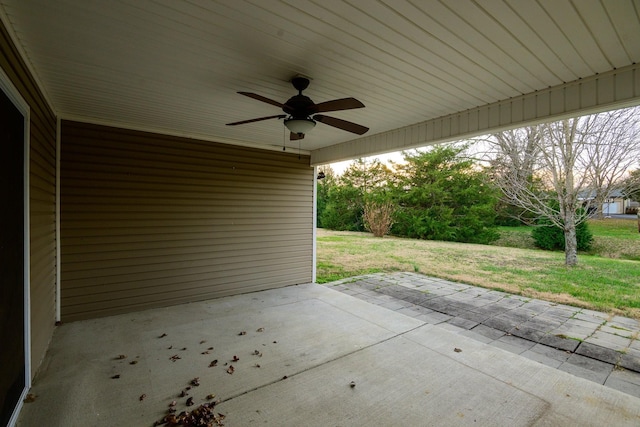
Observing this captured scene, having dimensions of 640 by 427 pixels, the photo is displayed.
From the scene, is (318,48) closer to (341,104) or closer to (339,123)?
(341,104)

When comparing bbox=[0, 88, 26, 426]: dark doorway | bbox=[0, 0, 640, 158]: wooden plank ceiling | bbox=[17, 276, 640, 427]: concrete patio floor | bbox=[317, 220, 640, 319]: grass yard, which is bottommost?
bbox=[17, 276, 640, 427]: concrete patio floor

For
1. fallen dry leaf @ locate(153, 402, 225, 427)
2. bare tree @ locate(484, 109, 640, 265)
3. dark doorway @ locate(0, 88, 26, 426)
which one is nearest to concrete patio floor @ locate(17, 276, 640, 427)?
fallen dry leaf @ locate(153, 402, 225, 427)

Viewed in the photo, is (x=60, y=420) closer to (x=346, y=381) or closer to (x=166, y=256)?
(x=346, y=381)

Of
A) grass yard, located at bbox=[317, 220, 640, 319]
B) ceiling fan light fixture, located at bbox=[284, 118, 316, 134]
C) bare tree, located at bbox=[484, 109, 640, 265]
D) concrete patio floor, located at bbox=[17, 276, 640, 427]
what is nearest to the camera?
concrete patio floor, located at bbox=[17, 276, 640, 427]

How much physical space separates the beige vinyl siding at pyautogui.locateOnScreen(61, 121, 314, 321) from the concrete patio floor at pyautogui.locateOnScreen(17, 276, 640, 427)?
581 mm

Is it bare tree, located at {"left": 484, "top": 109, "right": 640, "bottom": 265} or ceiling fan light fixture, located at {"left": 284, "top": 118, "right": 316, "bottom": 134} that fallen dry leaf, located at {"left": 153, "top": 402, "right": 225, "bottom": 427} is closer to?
ceiling fan light fixture, located at {"left": 284, "top": 118, "right": 316, "bottom": 134}

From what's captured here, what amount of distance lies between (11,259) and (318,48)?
8.22 feet

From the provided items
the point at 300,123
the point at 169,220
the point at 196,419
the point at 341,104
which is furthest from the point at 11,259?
the point at 341,104

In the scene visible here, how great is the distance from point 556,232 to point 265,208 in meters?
9.51

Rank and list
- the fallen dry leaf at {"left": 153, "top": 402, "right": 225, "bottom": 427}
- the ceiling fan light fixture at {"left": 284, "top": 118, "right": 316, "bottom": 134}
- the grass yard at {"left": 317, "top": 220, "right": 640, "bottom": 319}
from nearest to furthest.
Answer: the fallen dry leaf at {"left": 153, "top": 402, "right": 225, "bottom": 427}
the ceiling fan light fixture at {"left": 284, "top": 118, "right": 316, "bottom": 134}
the grass yard at {"left": 317, "top": 220, "right": 640, "bottom": 319}

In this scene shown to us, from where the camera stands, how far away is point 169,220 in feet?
14.1

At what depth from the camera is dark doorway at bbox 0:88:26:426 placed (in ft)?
5.89

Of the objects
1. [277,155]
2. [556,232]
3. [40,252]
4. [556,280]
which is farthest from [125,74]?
[556,232]

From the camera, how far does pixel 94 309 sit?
3.76 m
